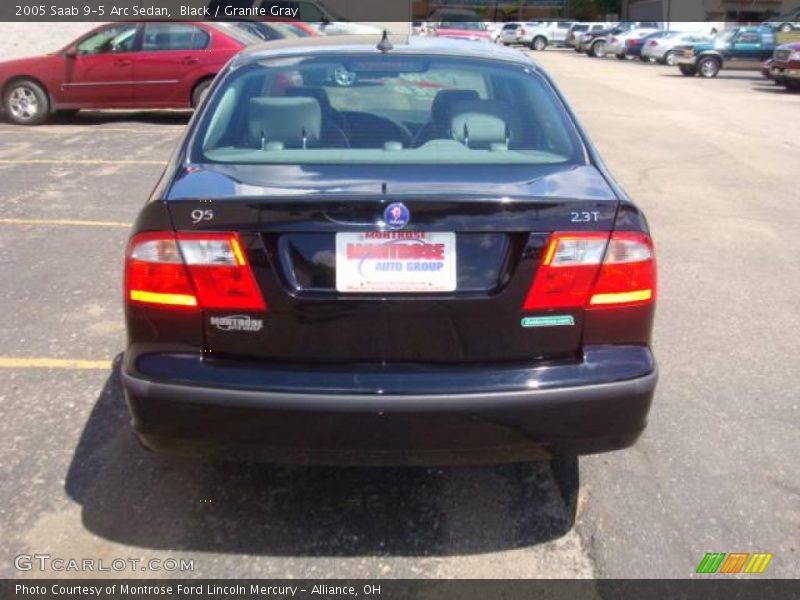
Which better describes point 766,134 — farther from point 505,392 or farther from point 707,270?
point 505,392

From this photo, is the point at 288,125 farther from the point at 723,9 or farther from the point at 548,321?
the point at 723,9

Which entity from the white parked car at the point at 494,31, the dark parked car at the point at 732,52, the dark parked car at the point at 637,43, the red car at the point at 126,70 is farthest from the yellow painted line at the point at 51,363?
the dark parked car at the point at 637,43

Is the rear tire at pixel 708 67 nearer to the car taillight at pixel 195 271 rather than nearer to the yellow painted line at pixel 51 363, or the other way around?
the yellow painted line at pixel 51 363

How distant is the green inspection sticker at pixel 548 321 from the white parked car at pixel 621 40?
3575 centimetres

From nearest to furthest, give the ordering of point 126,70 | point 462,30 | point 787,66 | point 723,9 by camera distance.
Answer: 1. point 126,70
2. point 787,66
3. point 462,30
4. point 723,9

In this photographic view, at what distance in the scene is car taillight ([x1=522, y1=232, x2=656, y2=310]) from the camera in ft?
8.56

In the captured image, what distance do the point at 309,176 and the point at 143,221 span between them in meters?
0.55

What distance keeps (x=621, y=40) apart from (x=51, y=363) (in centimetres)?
3562

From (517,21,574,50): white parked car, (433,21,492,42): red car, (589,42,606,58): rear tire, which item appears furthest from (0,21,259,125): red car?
(517,21,574,50): white parked car

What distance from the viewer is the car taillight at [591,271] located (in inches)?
103

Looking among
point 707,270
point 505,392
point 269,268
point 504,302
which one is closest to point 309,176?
point 269,268

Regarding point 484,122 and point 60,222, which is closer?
point 484,122

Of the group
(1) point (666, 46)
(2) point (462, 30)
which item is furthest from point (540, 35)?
(2) point (462, 30)
